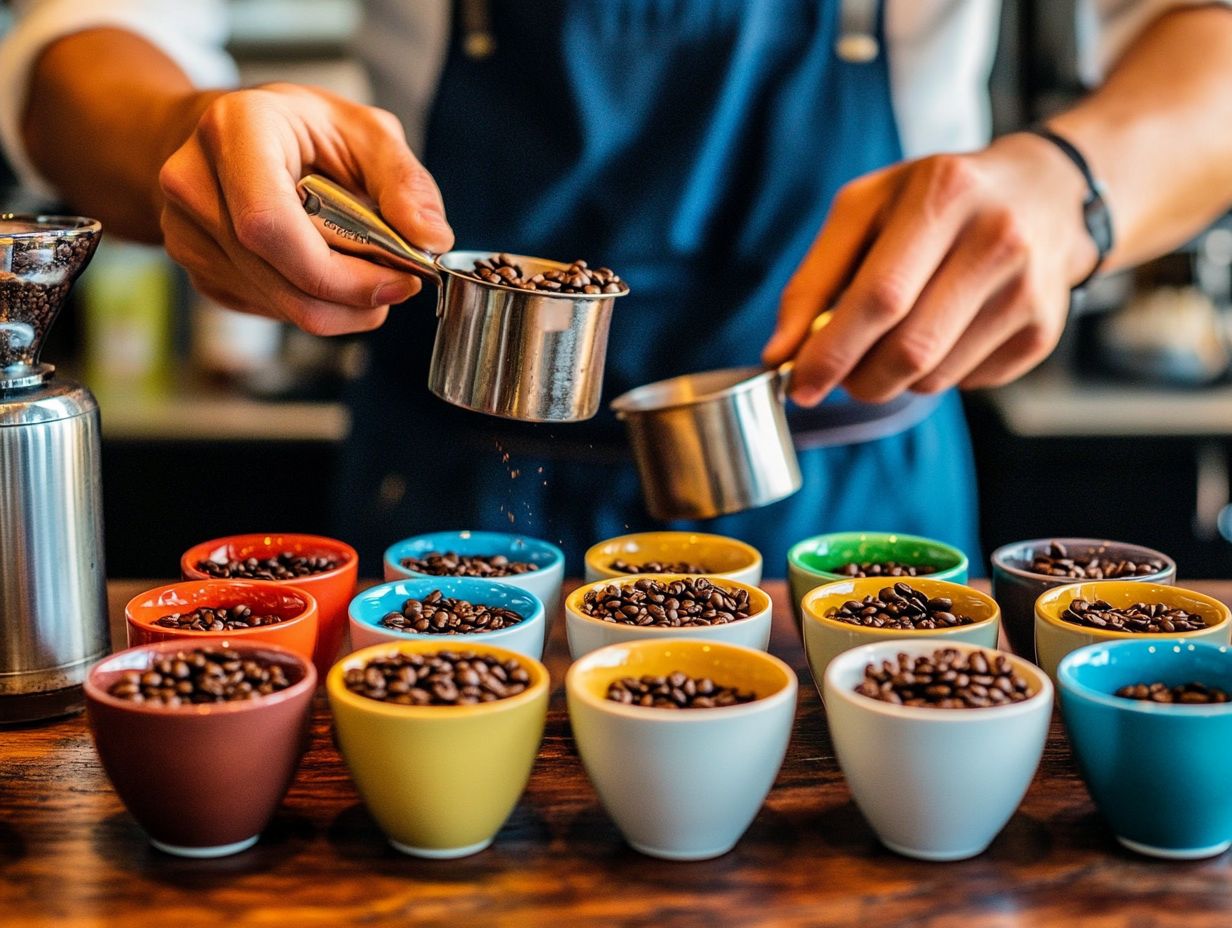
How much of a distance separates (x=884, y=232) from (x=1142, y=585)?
48 centimetres

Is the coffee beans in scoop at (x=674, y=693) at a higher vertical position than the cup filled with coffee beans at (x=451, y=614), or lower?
higher

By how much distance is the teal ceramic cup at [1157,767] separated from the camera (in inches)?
43.3

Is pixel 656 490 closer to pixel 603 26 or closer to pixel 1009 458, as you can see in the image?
pixel 603 26

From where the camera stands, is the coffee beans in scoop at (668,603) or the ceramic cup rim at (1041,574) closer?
the coffee beans in scoop at (668,603)

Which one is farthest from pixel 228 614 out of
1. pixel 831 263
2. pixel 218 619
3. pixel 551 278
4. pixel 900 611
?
pixel 831 263

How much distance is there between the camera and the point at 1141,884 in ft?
3.57

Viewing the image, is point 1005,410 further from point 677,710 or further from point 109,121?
point 677,710

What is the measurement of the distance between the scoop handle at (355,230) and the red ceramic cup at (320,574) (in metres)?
0.35

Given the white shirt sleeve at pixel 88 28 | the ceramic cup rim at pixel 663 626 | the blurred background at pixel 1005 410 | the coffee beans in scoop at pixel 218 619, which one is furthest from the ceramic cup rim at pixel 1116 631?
the blurred background at pixel 1005 410

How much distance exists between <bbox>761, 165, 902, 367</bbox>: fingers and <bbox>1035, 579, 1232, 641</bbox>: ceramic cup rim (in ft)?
1.35

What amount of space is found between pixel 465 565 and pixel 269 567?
22cm

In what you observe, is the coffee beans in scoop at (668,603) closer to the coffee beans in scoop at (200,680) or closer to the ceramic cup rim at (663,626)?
the ceramic cup rim at (663,626)

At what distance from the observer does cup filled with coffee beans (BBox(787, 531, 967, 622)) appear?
62.8 inches

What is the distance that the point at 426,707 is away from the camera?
112 cm
